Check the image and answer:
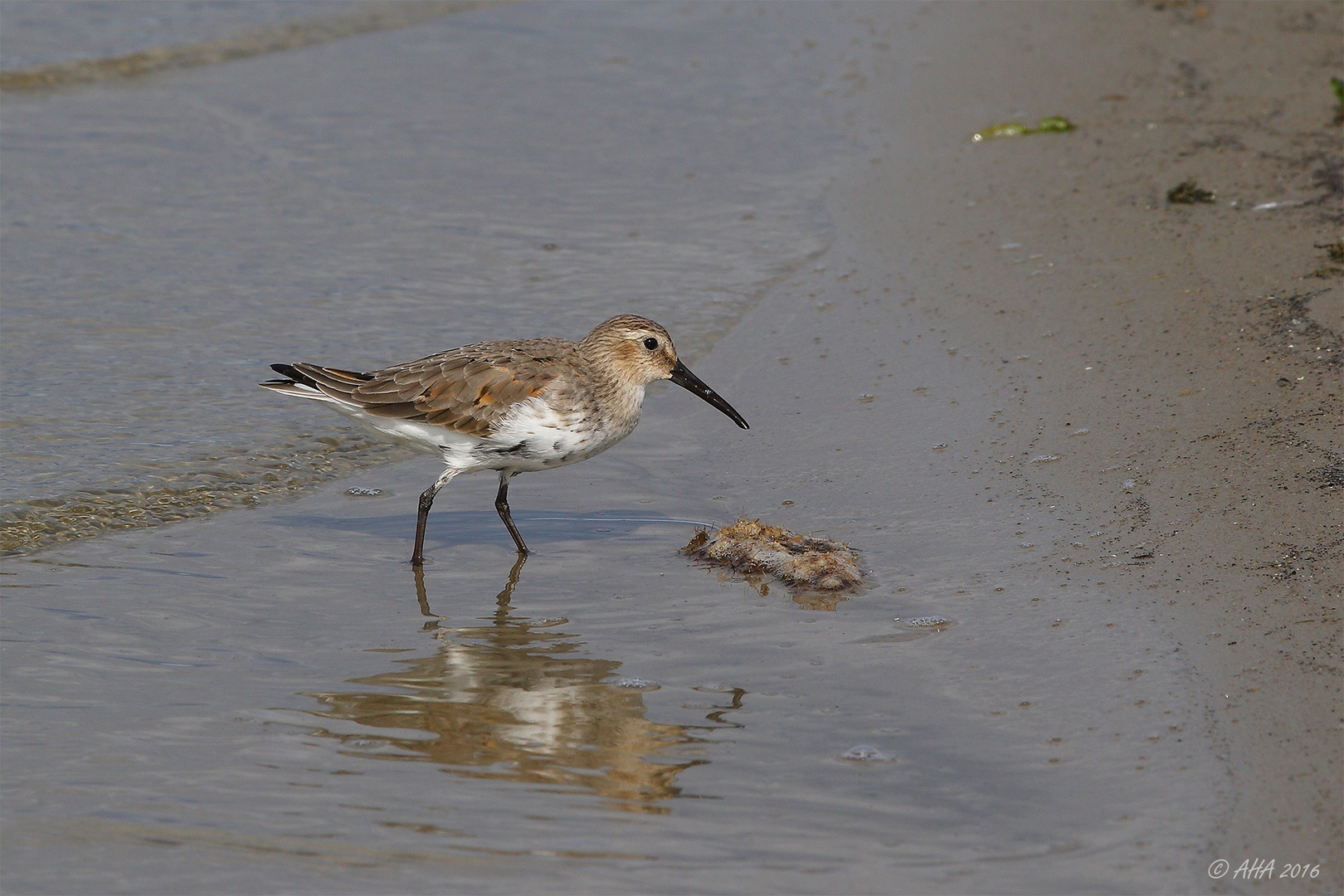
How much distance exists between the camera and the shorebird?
6355 mm

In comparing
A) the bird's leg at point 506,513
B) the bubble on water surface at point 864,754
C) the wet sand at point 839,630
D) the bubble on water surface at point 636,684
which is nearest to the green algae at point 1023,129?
the wet sand at point 839,630

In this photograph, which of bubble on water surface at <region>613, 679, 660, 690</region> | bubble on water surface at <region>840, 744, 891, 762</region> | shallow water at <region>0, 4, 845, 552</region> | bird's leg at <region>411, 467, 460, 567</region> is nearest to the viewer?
bubble on water surface at <region>840, 744, 891, 762</region>

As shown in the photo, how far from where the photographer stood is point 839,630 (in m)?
5.36

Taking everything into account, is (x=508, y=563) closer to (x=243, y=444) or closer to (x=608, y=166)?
(x=243, y=444)

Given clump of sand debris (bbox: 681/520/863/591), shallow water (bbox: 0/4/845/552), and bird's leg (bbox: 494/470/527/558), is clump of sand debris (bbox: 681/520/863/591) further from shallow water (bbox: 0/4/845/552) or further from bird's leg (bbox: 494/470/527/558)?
shallow water (bbox: 0/4/845/552)

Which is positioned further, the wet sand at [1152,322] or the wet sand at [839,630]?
the wet sand at [1152,322]

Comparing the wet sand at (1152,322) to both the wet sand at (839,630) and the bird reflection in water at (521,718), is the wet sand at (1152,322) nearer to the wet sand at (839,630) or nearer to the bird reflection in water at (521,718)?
the wet sand at (839,630)

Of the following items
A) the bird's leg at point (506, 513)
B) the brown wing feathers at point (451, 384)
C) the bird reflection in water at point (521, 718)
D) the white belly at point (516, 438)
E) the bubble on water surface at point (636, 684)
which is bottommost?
the bird's leg at point (506, 513)

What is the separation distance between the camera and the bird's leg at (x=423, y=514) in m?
6.30

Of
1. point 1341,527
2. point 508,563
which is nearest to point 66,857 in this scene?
point 508,563

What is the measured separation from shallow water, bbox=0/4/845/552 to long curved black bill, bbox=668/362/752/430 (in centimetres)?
150

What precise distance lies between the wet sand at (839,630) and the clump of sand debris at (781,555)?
11 cm

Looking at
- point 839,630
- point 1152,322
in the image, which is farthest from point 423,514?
point 1152,322

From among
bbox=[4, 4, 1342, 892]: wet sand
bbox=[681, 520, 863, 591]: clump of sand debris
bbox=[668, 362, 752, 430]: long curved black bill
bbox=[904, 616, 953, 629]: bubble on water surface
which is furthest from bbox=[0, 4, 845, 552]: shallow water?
bbox=[904, 616, 953, 629]: bubble on water surface
